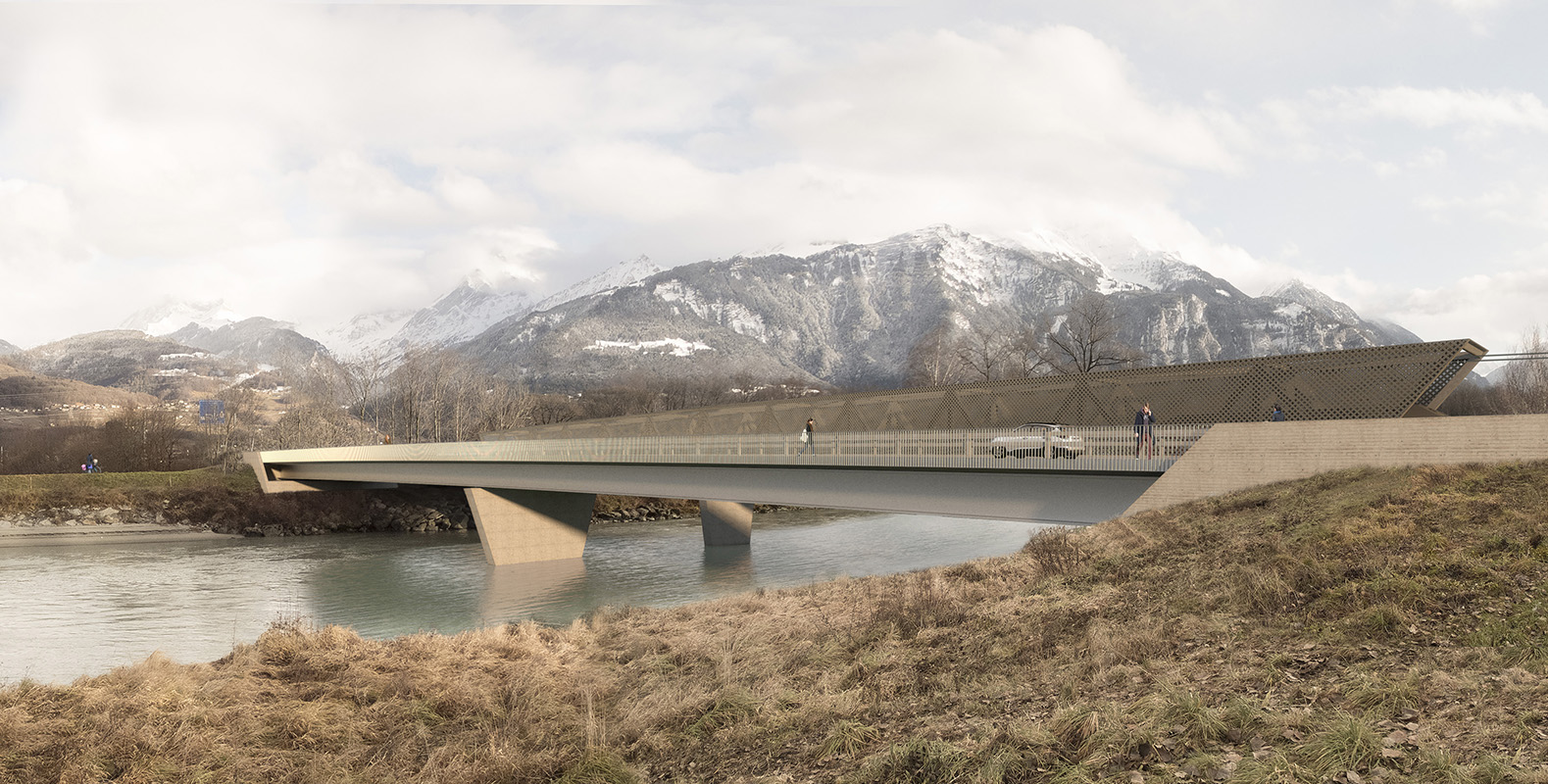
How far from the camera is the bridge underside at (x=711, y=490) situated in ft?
75.1

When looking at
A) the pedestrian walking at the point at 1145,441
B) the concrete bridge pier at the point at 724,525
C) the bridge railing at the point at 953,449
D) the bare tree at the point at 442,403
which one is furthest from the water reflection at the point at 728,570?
the bare tree at the point at 442,403

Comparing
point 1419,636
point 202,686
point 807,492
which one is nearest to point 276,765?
point 202,686

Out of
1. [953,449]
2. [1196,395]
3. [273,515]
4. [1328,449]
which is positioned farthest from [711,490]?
[273,515]

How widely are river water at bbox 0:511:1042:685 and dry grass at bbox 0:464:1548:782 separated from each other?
36.9 feet

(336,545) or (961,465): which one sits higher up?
(961,465)

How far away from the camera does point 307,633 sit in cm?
1706

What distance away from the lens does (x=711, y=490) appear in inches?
1318

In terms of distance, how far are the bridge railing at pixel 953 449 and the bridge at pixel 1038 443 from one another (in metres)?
0.05

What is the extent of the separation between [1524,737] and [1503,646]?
285cm

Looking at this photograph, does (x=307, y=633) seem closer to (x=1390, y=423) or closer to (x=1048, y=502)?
(x=1048, y=502)

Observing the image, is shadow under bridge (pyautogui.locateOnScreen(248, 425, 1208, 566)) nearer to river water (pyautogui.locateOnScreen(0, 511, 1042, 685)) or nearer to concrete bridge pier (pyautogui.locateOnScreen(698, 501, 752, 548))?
concrete bridge pier (pyautogui.locateOnScreen(698, 501, 752, 548))

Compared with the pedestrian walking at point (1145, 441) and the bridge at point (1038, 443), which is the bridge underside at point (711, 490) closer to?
the bridge at point (1038, 443)

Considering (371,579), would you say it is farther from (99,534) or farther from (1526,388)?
(1526,388)

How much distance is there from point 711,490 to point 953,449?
11.3 m
